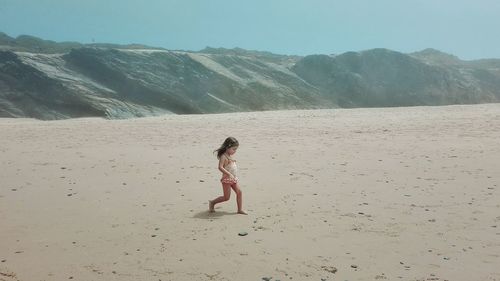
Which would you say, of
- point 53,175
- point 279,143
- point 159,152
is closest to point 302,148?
point 279,143

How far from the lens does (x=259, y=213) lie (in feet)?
21.7

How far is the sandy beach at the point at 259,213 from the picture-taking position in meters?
4.70

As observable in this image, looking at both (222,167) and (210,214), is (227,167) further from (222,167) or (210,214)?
(210,214)

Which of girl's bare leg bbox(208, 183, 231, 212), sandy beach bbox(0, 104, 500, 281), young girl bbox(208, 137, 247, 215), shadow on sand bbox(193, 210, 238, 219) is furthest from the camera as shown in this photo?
young girl bbox(208, 137, 247, 215)

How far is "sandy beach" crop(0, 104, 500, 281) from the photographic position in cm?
470

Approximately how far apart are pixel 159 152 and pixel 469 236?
26.8 ft

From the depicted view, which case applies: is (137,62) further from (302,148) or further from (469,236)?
(469,236)

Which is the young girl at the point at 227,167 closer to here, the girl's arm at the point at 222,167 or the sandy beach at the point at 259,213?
the girl's arm at the point at 222,167

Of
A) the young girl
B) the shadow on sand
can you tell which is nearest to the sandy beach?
the shadow on sand

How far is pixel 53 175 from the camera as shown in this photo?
9164 millimetres

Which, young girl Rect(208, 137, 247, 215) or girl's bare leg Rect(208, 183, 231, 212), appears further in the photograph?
young girl Rect(208, 137, 247, 215)

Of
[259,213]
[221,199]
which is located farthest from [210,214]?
[259,213]

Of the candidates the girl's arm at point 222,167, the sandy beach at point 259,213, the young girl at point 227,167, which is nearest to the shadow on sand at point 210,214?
the sandy beach at point 259,213

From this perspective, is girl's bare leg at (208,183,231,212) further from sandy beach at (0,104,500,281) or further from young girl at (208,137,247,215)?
sandy beach at (0,104,500,281)
